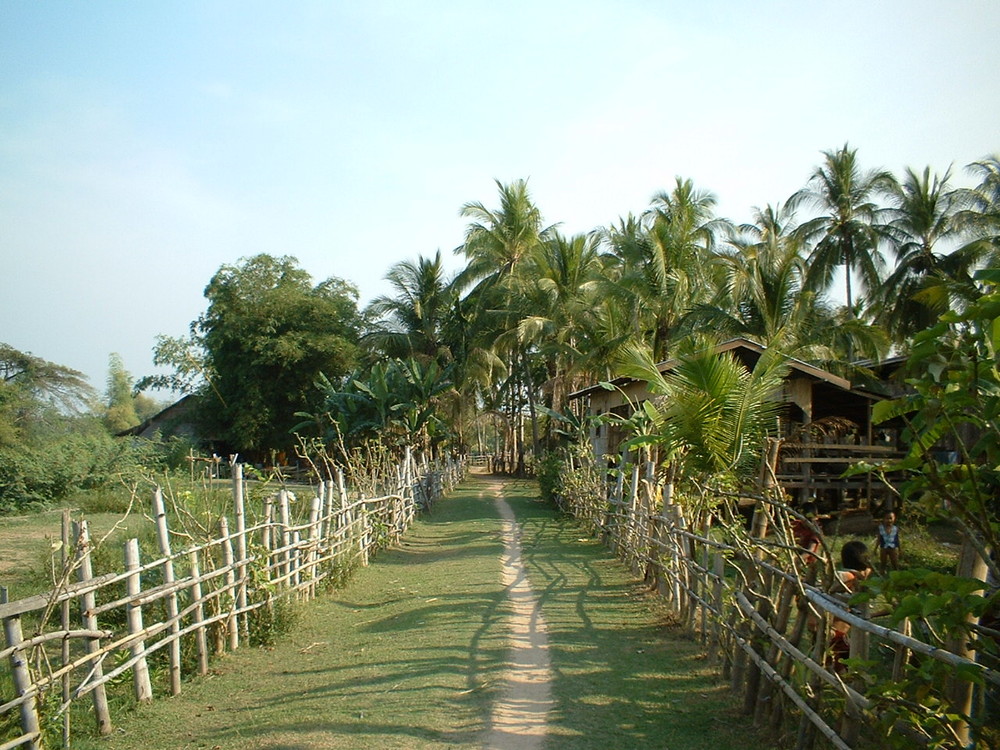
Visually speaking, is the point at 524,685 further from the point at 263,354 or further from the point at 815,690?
the point at 263,354

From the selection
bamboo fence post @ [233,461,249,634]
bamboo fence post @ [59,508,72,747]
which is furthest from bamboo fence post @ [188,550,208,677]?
bamboo fence post @ [59,508,72,747]

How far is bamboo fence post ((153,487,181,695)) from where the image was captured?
19.7ft

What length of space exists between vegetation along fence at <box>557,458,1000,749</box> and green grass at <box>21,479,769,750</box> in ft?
1.08

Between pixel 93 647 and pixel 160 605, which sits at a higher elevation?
pixel 93 647

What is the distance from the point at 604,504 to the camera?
13.2 m

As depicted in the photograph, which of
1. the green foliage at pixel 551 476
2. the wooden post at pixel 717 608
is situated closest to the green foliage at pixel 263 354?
the green foliage at pixel 551 476

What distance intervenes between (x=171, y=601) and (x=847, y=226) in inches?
1071

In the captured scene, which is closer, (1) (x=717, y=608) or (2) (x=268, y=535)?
(1) (x=717, y=608)

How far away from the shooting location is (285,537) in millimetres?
8445

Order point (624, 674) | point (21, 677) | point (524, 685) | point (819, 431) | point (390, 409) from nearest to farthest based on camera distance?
point (21, 677)
point (524, 685)
point (624, 674)
point (819, 431)
point (390, 409)

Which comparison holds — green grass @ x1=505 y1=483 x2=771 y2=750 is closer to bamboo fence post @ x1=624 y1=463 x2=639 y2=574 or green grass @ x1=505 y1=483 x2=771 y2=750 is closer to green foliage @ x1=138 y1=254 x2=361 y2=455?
→ bamboo fence post @ x1=624 y1=463 x2=639 y2=574

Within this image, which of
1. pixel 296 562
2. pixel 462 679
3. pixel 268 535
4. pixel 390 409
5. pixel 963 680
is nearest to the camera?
pixel 963 680

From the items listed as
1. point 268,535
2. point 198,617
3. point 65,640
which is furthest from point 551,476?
point 65,640

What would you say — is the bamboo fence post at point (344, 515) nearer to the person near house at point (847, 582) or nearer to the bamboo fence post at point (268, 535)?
the bamboo fence post at point (268, 535)
